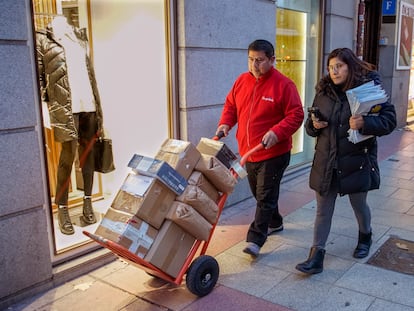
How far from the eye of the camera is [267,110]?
410 cm

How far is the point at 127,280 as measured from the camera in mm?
3898

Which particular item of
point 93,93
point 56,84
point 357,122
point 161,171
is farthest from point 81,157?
point 357,122

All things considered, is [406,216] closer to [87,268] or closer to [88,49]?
[87,268]

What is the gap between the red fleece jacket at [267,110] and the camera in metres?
3.99

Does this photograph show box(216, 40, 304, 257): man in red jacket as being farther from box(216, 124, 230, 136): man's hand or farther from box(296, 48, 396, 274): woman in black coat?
box(296, 48, 396, 274): woman in black coat

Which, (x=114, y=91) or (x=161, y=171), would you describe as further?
(x=114, y=91)

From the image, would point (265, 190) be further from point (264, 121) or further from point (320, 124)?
point (320, 124)

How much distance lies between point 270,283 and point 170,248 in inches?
40.6

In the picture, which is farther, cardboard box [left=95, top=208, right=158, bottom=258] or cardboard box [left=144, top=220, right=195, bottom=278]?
cardboard box [left=144, top=220, right=195, bottom=278]

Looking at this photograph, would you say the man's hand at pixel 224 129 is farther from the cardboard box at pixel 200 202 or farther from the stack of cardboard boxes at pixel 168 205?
the cardboard box at pixel 200 202

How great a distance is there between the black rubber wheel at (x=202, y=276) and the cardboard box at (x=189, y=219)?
20cm

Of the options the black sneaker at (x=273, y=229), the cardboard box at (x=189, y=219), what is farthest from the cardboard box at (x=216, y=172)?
the black sneaker at (x=273, y=229)

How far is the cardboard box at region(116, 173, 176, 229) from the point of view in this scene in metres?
3.09

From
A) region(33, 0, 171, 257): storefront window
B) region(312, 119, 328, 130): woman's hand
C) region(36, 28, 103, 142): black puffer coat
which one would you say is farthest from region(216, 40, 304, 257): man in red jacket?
region(36, 28, 103, 142): black puffer coat
